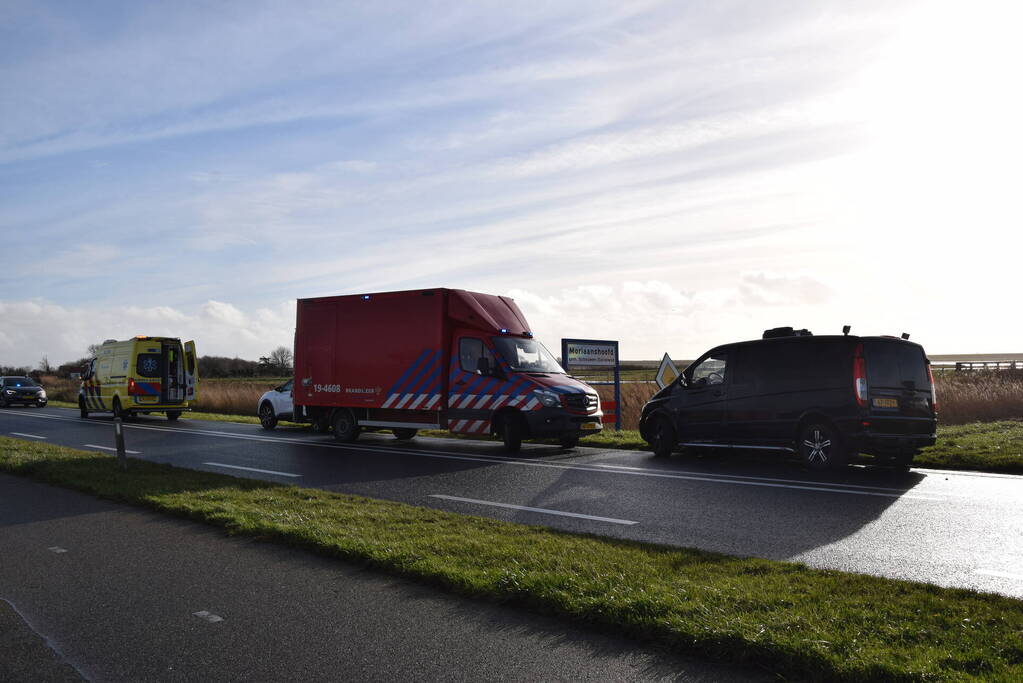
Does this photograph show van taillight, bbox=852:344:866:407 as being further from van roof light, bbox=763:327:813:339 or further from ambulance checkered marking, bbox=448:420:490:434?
ambulance checkered marking, bbox=448:420:490:434

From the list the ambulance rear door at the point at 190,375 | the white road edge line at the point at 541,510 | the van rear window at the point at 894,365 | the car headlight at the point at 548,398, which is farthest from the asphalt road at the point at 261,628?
the ambulance rear door at the point at 190,375

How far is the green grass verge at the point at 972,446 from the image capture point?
1191cm

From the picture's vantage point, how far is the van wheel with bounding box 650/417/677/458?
46.6 feet

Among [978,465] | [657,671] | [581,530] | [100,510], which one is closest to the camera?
[657,671]

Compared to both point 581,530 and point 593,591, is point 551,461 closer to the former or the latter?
point 581,530

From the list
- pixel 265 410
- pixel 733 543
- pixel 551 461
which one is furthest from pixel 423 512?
pixel 265 410

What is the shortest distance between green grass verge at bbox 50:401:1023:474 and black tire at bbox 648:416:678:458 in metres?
1.13

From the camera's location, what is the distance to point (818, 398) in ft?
39.4

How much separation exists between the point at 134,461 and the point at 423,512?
23.8 ft

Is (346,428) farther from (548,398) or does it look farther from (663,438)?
(663,438)

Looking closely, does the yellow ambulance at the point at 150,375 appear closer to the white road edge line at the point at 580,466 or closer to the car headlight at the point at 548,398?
the white road edge line at the point at 580,466

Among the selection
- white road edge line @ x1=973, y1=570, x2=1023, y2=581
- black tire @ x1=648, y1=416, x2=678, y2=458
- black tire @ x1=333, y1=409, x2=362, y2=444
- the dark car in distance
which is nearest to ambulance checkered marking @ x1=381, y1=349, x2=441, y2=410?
black tire @ x1=333, y1=409, x2=362, y2=444

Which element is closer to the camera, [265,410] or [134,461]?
[134,461]

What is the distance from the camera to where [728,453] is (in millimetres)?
14375
